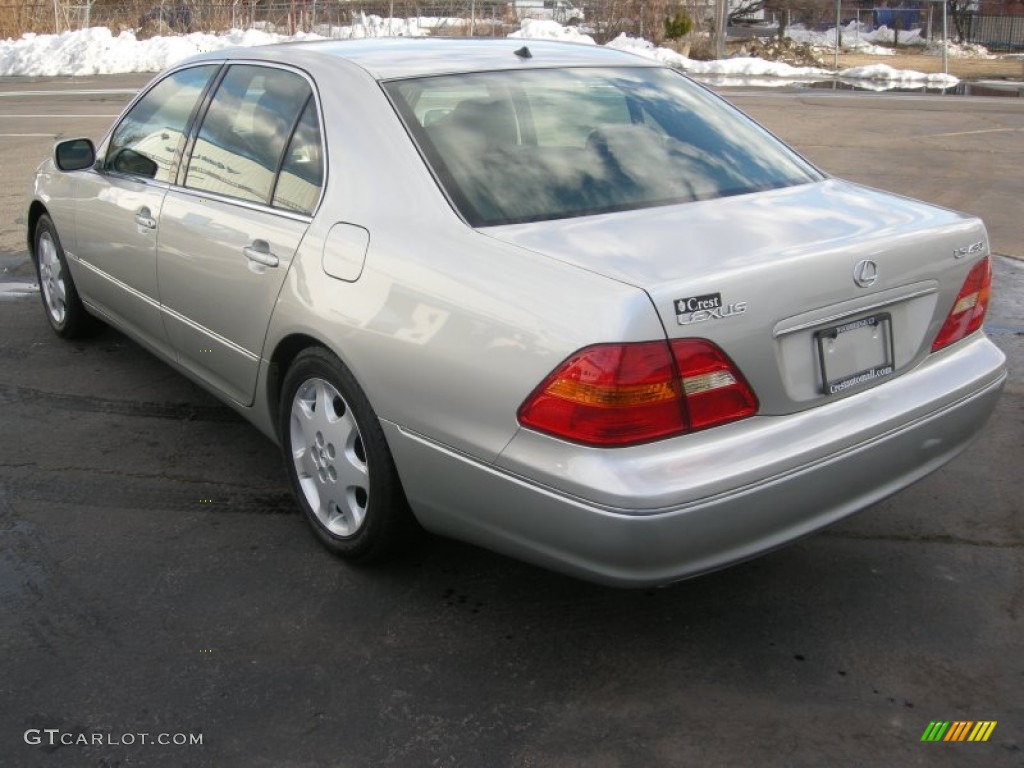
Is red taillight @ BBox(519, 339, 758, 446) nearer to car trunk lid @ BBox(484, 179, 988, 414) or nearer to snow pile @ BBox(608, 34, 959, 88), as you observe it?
car trunk lid @ BBox(484, 179, 988, 414)

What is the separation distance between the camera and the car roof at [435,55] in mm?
3656

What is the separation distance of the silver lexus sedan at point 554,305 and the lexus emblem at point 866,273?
11 millimetres

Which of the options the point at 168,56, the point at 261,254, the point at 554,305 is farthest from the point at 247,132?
the point at 168,56

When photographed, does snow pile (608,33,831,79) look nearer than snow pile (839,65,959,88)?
No

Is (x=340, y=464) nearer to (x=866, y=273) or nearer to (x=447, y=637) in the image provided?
(x=447, y=637)

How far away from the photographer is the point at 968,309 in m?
3.32

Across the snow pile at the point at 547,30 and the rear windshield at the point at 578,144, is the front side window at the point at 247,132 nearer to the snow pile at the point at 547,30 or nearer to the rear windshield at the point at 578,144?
the rear windshield at the point at 578,144

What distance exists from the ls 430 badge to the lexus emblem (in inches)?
16.7

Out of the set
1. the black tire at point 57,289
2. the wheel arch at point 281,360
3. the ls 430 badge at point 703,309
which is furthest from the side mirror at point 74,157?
the ls 430 badge at point 703,309

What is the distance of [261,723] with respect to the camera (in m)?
2.79

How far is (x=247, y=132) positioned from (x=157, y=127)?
2.89 feet

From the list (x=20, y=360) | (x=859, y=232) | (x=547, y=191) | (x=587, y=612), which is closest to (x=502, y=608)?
(x=587, y=612)

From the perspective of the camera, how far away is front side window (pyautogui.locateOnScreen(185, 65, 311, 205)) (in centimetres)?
373

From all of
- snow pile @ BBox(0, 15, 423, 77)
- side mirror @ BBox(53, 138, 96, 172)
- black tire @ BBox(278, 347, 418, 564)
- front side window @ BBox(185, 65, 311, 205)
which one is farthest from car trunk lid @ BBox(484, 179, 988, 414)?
snow pile @ BBox(0, 15, 423, 77)
